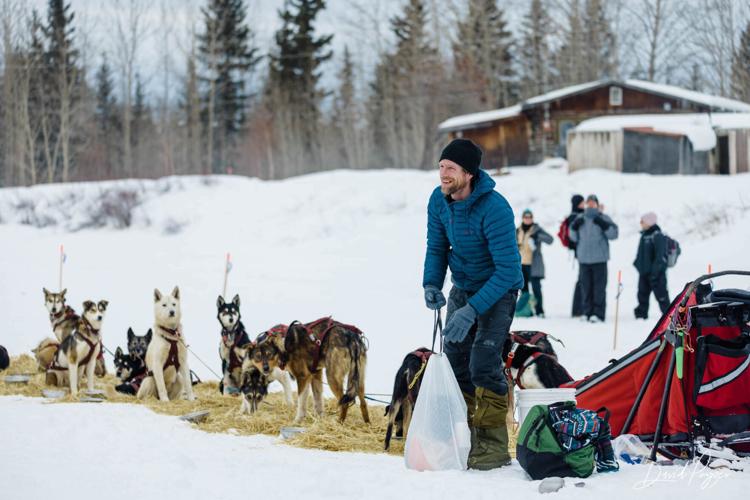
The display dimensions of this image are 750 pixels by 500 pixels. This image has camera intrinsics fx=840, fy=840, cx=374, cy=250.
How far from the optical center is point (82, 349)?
8188 mm

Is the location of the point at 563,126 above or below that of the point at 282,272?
above

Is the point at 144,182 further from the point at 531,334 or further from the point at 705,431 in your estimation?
the point at 705,431

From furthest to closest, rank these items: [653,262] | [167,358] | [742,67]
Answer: [742,67]
[653,262]
[167,358]

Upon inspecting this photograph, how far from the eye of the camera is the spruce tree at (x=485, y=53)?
45.5 m

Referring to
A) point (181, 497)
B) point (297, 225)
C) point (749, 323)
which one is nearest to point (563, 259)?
point (297, 225)

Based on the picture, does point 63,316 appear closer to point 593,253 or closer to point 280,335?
point 280,335

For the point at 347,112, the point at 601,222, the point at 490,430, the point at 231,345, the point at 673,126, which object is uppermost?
the point at 347,112

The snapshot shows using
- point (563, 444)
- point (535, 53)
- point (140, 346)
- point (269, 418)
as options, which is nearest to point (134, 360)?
point (140, 346)

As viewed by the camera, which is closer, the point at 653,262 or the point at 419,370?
the point at 419,370

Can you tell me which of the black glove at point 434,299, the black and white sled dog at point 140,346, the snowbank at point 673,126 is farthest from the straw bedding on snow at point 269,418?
the snowbank at point 673,126

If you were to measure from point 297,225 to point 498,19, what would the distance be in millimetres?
26690

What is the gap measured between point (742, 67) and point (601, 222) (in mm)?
27058

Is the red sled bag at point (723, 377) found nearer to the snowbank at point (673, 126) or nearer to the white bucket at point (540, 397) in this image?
the white bucket at point (540, 397)

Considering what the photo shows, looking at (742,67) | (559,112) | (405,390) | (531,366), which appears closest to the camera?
(405,390)
